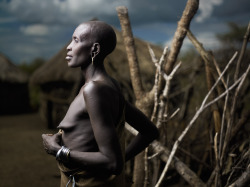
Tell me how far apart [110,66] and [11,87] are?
252 inches

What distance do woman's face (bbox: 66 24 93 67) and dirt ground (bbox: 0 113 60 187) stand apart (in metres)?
3.11

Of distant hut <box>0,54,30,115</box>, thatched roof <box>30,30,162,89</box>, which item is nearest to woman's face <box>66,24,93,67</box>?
thatched roof <box>30,30,162,89</box>

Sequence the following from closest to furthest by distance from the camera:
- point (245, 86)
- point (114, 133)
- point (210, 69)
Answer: point (114, 133) → point (210, 69) → point (245, 86)

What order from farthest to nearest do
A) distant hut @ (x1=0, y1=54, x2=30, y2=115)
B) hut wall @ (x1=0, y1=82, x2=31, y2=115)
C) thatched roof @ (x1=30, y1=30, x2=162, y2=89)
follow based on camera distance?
1. hut wall @ (x1=0, y1=82, x2=31, y2=115)
2. distant hut @ (x1=0, y1=54, x2=30, y2=115)
3. thatched roof @ (x1=30, y1=30, x2=162, y2=89)

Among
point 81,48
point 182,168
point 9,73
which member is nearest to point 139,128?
point 81,48

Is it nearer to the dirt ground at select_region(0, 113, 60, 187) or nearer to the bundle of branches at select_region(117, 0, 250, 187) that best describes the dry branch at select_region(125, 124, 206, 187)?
the bundle of branches at select_region(117, 0, 250, 187)

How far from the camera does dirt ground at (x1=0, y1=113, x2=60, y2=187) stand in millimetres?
→ 4184

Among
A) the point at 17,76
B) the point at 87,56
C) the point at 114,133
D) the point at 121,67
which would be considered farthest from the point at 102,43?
the point at 17,76

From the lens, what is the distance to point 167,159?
7.64 ft

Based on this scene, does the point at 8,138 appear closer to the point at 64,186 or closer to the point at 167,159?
the point at 167,159

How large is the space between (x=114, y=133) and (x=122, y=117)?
18 centimetres

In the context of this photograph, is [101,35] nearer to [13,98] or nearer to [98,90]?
[98,90]

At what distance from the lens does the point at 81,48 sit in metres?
1.27

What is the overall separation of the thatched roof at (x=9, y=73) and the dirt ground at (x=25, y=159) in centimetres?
171
